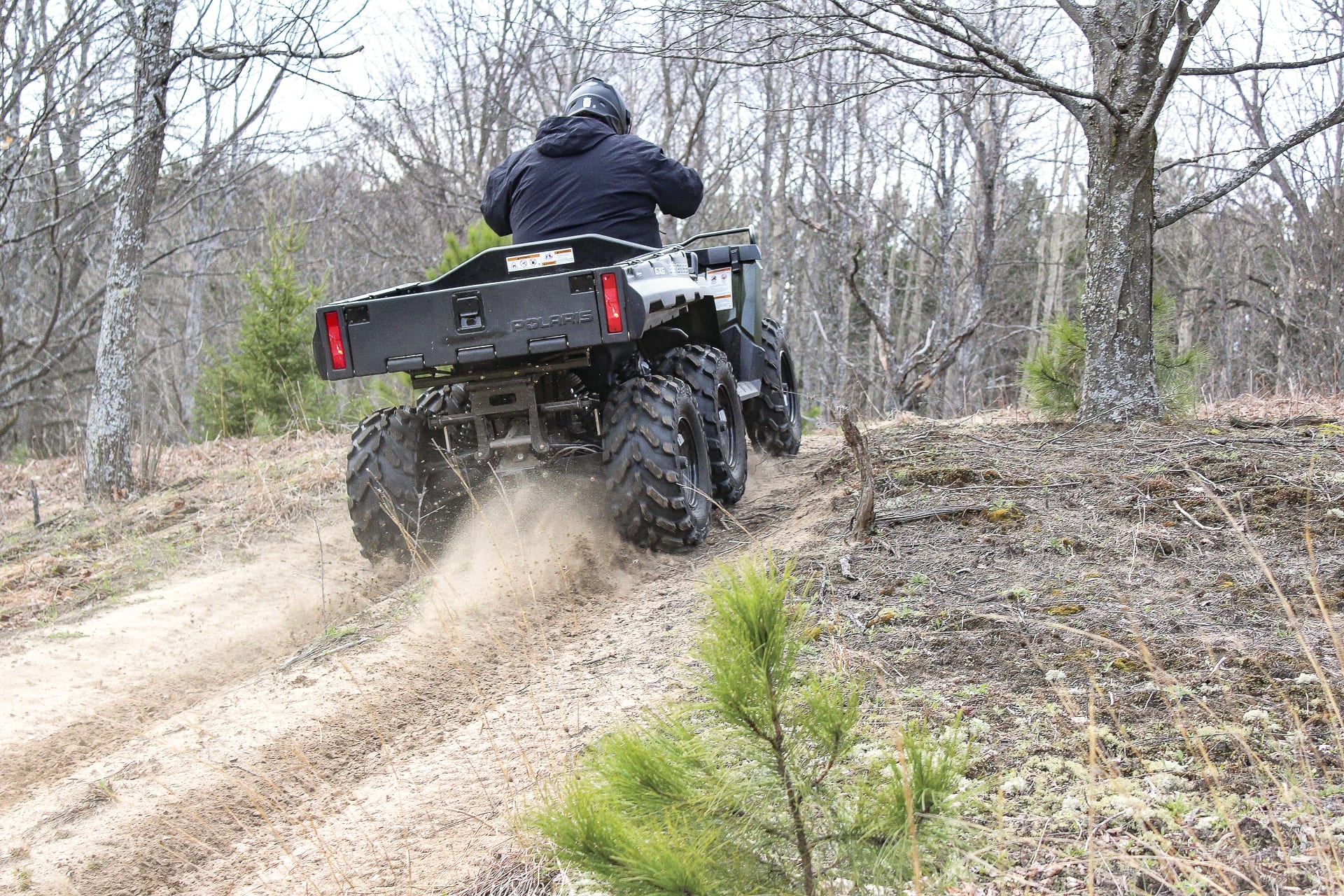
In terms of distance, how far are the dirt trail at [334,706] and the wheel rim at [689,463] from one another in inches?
12.6

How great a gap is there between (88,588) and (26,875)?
3658 millimetres

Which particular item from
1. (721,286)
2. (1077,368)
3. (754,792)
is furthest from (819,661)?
(1077,368)

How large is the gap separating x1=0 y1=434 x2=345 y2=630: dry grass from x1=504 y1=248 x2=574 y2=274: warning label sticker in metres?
2.83

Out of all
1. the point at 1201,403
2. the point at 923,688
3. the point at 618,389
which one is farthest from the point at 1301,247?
the point at 923,688

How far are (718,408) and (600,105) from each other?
192cm

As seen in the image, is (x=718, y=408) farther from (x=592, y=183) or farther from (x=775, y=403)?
(x=775, y=403)

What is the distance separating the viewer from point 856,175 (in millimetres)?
22281

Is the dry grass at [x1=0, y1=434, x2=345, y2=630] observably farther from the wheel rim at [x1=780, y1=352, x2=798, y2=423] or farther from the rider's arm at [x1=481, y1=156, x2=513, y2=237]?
the wheel rim at [x1=780, y1=352, x2=798, y2=423]

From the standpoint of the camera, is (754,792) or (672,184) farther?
(672,184)

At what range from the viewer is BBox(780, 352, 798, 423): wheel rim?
26.0ft

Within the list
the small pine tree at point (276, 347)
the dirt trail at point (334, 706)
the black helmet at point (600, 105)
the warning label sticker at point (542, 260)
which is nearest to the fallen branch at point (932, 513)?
the dirt trail at point (334, 706)

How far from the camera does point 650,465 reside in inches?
203

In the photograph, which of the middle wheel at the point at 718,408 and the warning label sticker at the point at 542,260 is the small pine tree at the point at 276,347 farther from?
the warning label sticker at the point at 542,260

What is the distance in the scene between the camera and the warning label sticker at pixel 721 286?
23.2ft
